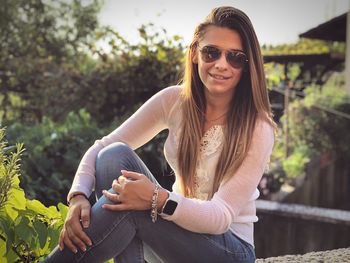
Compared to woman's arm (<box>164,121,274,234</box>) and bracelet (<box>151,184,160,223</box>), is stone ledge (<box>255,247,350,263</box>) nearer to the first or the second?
woman's arm (<box>164,121,274,234</box>)

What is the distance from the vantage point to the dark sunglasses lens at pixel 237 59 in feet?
7.65

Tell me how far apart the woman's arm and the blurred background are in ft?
1.55

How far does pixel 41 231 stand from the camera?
6.86 feet

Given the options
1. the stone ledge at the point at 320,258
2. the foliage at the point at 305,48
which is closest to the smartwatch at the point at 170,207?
the stone ledge at the point at 320,258

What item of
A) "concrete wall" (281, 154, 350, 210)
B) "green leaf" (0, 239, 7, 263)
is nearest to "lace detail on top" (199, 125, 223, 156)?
"green leaf" (0, 239, 7, 263)

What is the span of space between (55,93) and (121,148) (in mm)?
5331

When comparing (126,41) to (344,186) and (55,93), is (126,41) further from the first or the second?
(344,186)

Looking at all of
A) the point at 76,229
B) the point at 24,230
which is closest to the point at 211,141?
the point at 76,229

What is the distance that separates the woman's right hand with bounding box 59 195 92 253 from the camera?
2.06 metres

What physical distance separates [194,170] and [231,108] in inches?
11.4

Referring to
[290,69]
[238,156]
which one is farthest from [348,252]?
[290,69]

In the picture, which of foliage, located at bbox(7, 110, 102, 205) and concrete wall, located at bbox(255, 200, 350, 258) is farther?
concrete wall, located at bbox(255, 200, 350, 258)

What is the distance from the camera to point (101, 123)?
21.6 feet

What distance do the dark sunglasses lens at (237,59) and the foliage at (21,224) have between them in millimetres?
840
